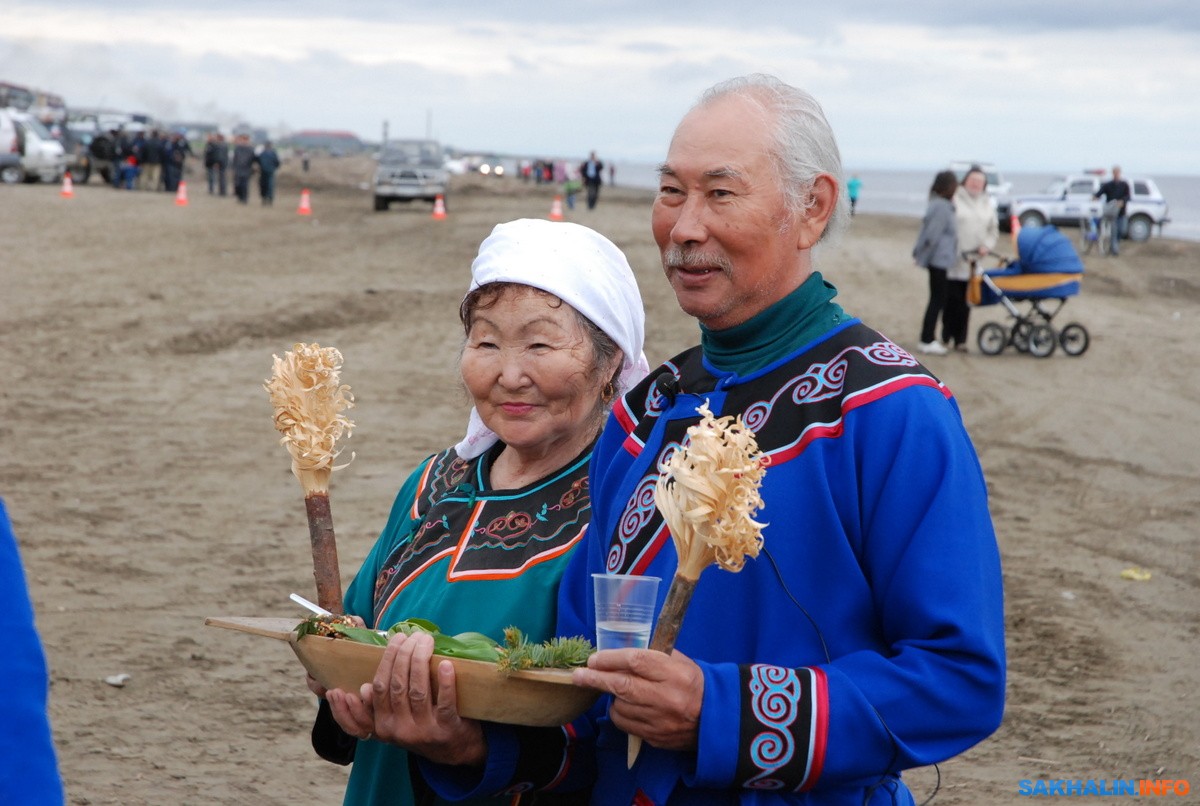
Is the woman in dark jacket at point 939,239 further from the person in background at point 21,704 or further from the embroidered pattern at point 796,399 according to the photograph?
the person in background at point 21,704

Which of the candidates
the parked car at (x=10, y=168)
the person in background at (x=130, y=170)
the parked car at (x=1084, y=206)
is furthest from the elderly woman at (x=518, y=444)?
the person in background at (x=130, y=170)

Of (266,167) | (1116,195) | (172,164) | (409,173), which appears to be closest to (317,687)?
(1116,195)

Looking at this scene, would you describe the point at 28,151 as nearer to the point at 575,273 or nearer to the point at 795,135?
the point at 575,273

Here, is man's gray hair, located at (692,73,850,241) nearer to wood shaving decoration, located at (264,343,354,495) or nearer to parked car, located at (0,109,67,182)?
wood shaving decoration, located at (264,343,354,495)

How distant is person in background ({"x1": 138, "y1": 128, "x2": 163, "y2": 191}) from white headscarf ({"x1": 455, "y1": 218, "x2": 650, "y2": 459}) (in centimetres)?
3594

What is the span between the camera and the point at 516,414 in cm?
270

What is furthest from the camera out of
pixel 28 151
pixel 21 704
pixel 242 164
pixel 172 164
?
pixel 172 164

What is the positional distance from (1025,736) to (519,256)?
149 inches

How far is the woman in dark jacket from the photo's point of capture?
14391 millimetres

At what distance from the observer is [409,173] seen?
112 feet

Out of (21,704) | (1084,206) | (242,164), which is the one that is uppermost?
(1084,206)

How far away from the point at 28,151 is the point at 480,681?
36.6m

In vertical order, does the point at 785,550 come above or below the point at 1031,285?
above

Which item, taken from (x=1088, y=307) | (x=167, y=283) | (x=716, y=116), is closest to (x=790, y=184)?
(x=716, y=116)
